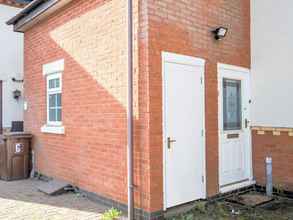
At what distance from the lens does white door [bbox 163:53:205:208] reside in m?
5.11

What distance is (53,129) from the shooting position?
7320mm

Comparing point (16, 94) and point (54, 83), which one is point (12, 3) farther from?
point (54, 83)

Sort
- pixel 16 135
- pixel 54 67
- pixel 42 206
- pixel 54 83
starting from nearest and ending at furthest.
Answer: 1. pixel 42 206
2. pixel 54 67
3. pixel 54 83
4. pixel 16 135

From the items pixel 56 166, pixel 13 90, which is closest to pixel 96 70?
pixel 56 166

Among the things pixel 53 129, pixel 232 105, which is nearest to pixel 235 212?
pixel 232 105

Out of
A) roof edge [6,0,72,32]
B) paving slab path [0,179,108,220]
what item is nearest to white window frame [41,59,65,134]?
roof edge [6,0,72,32]

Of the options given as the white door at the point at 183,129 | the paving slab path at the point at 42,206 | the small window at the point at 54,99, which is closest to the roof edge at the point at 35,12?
the small window at the point at 54,99

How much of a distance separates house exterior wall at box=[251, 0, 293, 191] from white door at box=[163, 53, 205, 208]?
71.7 inches

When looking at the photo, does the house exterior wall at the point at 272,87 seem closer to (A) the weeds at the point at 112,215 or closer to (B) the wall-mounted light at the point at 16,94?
(A) the weeds at the point at 112,215

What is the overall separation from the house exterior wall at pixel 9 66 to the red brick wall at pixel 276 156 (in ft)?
26.7

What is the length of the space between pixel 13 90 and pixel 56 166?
4.92 m

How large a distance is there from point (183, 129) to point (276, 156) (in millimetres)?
2520

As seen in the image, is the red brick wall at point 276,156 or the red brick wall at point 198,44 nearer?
the red brick wall at point 198,44

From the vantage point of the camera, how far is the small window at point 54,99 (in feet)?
23.8
